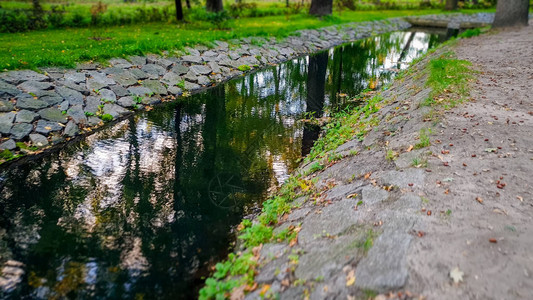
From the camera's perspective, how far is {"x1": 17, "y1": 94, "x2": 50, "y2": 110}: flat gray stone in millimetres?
7789

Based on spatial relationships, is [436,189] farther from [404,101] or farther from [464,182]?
[404,101]

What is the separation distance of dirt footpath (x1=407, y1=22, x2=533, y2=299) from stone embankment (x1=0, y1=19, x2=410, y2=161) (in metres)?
7.06

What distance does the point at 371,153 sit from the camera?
5504mm

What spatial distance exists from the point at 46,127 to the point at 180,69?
5234 millimetres

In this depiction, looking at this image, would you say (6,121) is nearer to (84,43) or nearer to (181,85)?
(181,85)

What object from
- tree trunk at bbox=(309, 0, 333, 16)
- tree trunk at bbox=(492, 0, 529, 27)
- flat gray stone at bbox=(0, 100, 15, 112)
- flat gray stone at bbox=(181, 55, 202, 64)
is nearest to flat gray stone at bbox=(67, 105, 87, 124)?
flat gray stone at bbox=(0, 100, 15, 112)

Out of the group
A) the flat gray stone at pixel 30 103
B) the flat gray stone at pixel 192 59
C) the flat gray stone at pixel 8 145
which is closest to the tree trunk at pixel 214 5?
the flat gray stone at pixel 192 59

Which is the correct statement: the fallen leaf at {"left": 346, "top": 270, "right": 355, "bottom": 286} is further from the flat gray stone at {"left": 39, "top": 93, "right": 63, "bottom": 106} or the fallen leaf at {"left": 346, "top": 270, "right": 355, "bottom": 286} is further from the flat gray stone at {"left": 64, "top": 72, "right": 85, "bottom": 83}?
the flat gray stone at {"left": 64, "top": 72, "right": 85, "bottom": 83}

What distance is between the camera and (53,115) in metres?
7.98

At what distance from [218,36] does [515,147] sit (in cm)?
1229

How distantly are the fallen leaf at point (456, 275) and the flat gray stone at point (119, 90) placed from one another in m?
9.04

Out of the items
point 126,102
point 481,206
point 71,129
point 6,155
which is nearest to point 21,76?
point 71,129

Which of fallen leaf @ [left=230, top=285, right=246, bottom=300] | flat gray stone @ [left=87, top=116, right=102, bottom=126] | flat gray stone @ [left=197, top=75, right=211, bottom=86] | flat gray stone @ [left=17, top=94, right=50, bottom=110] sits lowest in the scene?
fallen leaf @ [left=230, top=285, right=246, bottom=300]

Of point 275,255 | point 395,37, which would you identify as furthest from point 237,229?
point 395,37
